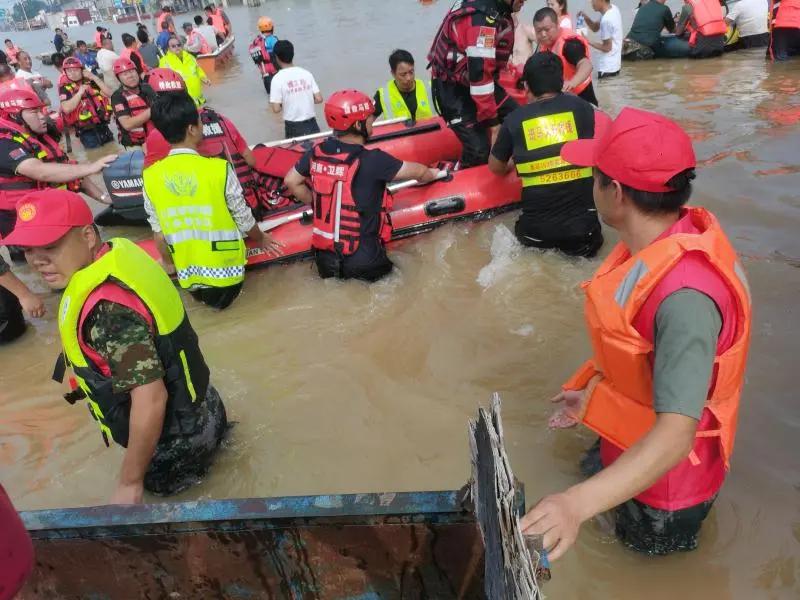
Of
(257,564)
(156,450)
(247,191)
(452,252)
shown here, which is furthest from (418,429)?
(247,191)

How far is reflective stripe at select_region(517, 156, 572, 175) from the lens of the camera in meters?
3.68

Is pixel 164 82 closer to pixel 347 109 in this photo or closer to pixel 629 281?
pixel 347 109

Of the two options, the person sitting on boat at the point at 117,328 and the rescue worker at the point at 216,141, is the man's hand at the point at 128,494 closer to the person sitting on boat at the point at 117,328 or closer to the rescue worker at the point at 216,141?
the person sitting on boat at the point at 117,328

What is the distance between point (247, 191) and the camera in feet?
Answer: 15.3

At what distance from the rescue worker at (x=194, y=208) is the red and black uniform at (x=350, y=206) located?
478mm

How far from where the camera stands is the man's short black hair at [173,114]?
11.3ft

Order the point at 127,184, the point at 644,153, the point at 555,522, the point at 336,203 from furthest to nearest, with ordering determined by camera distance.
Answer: the point at 127,184
the point at 336,203
the point at 644,153
the point at 555,522

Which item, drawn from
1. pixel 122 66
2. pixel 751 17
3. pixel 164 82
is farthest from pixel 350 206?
pixel 751 17

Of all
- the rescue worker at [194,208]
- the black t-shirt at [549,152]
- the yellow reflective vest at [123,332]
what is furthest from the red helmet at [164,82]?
the yellow reflective vest at [123,332]

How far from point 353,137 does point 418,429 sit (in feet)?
6.29

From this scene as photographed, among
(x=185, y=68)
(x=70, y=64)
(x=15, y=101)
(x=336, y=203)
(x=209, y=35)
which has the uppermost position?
(x=209, y=35)

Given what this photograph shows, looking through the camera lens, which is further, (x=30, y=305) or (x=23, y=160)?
(x=23, y=160)

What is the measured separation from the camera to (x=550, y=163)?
145 inches

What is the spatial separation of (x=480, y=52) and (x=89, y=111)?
7.39 m
